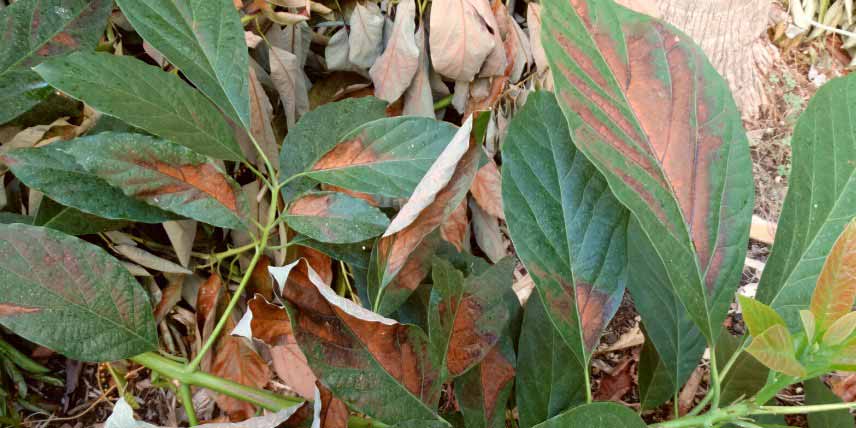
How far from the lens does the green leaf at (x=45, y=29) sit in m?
0.69

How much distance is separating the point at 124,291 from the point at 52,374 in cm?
39

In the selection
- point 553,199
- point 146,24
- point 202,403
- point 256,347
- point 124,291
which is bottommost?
point 202,403

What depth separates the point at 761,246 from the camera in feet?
4.08

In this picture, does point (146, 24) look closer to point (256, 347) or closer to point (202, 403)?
point (256, 347)

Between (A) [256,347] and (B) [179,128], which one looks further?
(A) [256,347]

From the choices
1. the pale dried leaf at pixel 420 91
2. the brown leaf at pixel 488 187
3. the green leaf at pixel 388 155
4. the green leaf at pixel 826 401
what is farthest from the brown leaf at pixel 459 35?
the green leaf at pixel 826 401

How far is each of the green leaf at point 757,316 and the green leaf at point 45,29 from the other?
2.38ft

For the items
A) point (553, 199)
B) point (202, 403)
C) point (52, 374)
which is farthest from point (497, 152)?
point (52, 374)

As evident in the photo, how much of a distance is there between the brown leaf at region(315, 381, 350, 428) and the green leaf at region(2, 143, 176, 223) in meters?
0.29

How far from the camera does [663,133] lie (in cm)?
58

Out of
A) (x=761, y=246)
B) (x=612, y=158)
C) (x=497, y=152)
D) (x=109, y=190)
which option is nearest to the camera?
(x=612, y=158)

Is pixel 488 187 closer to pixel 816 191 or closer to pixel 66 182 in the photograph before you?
pixel 816 191

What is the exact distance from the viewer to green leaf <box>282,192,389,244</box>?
64 cm

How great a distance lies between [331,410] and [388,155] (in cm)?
27
